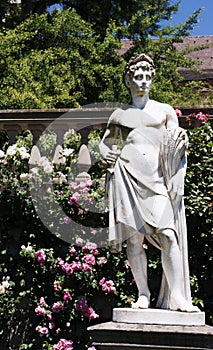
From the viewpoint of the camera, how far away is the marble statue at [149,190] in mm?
4602

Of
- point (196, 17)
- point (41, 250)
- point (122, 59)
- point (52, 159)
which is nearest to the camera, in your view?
point (41, 250)

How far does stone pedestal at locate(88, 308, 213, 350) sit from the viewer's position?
14.1 feet

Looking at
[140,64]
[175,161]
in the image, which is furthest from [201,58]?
[175,161]

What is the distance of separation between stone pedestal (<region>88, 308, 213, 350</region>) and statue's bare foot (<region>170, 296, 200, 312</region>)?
6cm

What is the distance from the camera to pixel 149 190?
4.65 m

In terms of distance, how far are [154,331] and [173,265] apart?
0.48m

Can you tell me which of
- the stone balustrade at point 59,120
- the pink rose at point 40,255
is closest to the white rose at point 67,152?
the stone balustrade at point 59,120

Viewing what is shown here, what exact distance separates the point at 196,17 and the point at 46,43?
12.2 feet

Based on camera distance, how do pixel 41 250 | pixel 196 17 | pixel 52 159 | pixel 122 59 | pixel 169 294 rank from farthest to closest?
pixel 196 17
pixel 122 59
pixel 52 159
pixel 41 250
pixel 169 294

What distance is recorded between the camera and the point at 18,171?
6.75m

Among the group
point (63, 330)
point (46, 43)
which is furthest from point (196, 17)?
point (63, 330)

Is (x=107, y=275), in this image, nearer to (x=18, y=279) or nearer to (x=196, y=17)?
(x=18, y=279)

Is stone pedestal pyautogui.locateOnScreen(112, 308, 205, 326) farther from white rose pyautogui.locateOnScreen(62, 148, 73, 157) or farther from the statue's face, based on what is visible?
white rose pyautogui.locateOnScreen(62, 148, 73, 157)

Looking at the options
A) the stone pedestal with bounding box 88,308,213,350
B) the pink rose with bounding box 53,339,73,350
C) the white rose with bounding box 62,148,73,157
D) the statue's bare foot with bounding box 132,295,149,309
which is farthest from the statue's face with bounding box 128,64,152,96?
the pink rose with bounding box 53,339,73,350
